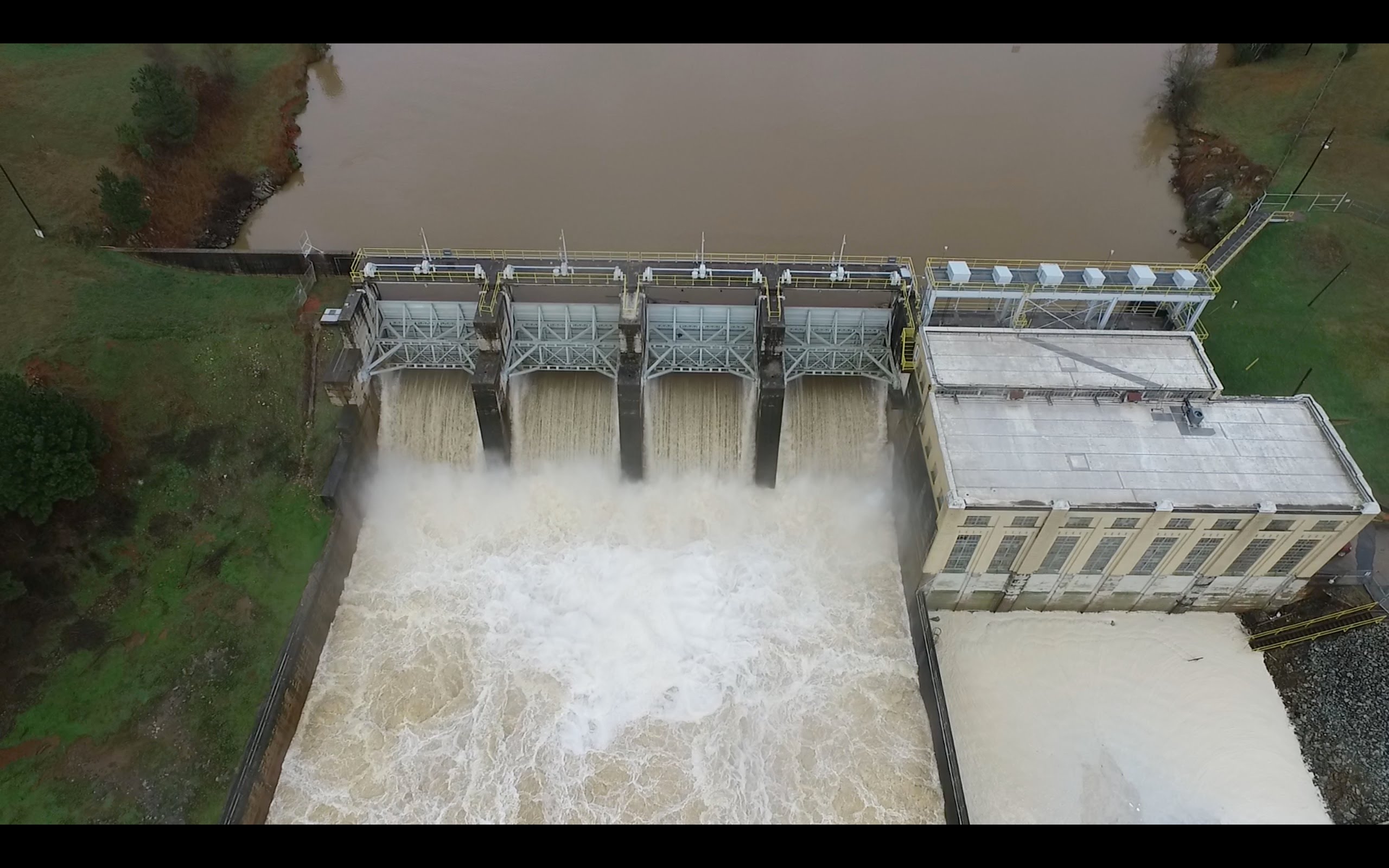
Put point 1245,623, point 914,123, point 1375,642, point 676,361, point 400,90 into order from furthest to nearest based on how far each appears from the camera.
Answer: point 400,90 < point 914,123 < point 676,361 < point 1245,623 < point 1375,642

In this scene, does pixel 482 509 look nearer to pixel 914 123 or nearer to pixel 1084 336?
pixel 1084 336

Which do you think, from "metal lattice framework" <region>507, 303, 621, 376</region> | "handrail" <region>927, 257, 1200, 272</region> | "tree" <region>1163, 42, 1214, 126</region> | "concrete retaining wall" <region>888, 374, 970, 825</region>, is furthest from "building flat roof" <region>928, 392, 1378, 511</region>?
"tree" <region>1163, 42, 1214, 126</region>

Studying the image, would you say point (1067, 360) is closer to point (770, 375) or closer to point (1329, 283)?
point (770, 375)

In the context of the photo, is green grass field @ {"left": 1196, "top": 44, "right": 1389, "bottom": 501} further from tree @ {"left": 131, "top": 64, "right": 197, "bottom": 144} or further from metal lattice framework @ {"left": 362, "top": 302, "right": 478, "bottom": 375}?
tree @ {"left": 131, "top": 64, "right": 197, "bottom": 144}

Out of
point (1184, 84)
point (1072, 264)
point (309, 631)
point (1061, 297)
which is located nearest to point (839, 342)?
point (1061, 297)

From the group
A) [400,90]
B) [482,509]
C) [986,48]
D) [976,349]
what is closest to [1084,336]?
[976,349]

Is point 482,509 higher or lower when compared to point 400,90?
lower
